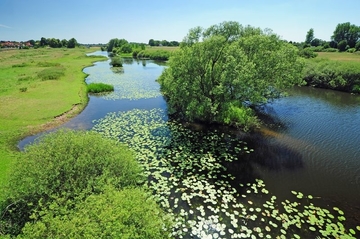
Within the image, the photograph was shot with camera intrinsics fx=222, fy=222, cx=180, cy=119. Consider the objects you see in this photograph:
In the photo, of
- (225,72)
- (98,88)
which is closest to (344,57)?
(225,72)

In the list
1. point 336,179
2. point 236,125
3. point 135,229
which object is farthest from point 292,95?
point 135,229

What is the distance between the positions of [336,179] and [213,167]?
30.2ft

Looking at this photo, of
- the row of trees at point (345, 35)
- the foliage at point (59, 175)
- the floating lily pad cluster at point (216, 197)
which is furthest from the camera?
the row of trees at point (345, 35)

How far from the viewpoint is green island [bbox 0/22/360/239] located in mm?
9906

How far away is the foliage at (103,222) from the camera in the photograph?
825cm

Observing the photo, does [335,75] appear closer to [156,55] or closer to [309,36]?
[156,55]

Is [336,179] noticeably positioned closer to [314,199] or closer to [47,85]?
[314,199]

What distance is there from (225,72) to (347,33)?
12555 centimetres

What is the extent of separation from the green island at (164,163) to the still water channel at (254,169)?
0.11 m

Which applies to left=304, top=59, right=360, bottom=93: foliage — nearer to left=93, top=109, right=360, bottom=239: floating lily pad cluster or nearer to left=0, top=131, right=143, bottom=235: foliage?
left=93, top=109, right=360, bottom=239: floating lily pad cluster

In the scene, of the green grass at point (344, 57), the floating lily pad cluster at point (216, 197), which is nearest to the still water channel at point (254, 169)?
the floating lily pad cluster at point (216, 197)

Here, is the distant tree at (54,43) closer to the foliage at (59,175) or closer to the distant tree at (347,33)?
the distant tree at (347,33)

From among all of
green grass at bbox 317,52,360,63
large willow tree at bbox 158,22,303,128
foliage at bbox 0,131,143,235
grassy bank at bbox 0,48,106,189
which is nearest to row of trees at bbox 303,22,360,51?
green grass at bbox 317,52,360,63

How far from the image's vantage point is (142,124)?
27.6 meters
